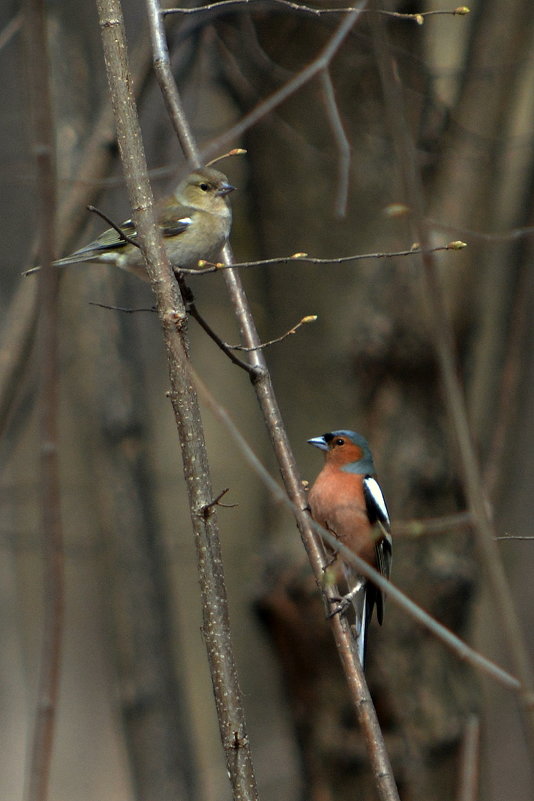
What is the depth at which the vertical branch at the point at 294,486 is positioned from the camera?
2180 mm

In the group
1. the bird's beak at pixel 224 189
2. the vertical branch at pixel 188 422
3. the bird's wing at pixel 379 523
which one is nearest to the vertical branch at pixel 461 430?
the vertical branch at pixel 188 422

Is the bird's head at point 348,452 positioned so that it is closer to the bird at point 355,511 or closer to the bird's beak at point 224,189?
the bird at point 355,511

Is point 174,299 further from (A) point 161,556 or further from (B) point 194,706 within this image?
(B) point 194,706

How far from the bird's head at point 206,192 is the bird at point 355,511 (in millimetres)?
1098

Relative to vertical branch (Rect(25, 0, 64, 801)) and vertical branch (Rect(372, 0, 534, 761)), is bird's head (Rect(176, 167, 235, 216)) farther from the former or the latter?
vertical branch (Rect(25, 0, 64, 801))

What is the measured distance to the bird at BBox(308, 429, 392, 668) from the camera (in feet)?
11.8

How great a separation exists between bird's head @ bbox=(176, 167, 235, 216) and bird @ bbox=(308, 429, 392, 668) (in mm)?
1098

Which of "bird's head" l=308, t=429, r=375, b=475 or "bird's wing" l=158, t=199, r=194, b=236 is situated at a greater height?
"bird's wing" l=158, t=199, r=194, b=236

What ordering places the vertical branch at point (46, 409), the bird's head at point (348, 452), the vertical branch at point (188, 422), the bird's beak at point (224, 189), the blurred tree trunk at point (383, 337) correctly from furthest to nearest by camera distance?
the blurred tree trunk at point (383, 337), the bird's beak at point (224, 189), the bird's head at point (348, 452), the vertical branch at point (188, 422), the vertical branch at point (46, 409)

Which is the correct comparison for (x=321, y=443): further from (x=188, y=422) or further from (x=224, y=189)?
(x=188, y=422)

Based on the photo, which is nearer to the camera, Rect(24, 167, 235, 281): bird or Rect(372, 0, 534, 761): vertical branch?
Rect(372, 0, 534, 761): vertical branch

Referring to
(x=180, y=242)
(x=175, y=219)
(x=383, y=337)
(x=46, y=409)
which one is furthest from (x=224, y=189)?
(x=46, y=409)

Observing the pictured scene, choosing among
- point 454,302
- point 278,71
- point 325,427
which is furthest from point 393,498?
point 278,71

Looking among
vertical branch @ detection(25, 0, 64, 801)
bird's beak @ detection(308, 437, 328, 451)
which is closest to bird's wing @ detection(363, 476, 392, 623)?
bird's beak @ detection(308, 437, 328, 451)
